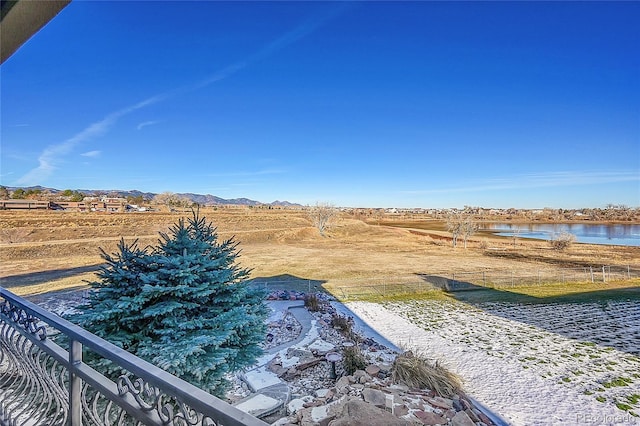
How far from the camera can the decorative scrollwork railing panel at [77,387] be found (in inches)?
39.3

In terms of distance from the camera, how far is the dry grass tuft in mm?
5426

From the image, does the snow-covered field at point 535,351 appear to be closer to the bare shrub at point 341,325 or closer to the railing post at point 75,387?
the bare shrub at point 341,325

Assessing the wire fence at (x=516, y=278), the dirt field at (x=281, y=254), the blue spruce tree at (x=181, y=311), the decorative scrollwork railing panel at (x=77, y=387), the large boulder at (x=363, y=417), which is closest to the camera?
the decorative scrollwork railing panel at (x=77, y=387)

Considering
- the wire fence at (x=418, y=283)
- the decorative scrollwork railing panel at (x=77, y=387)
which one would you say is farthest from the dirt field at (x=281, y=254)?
the decorative scrollwork railing panel at (x=77, y=387)

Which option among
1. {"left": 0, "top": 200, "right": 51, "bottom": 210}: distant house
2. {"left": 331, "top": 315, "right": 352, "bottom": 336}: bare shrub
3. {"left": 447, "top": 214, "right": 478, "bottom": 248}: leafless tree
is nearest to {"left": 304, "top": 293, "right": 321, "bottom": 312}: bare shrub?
{"left": 331, "top": 315, "right": 352, "bottom": 336}: bare shrub

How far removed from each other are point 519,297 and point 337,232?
1150 inches

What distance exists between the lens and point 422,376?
5.51 m

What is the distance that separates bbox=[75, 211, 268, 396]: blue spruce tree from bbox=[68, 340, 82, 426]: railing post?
49.0 inches

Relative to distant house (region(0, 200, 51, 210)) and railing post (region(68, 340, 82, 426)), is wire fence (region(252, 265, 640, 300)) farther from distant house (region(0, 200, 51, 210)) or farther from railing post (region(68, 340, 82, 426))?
distant house (region(0, 200, 51, 210))

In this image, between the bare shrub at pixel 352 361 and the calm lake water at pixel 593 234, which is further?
the calm lake water at pixel 593 234

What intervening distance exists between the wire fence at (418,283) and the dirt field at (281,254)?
61cm

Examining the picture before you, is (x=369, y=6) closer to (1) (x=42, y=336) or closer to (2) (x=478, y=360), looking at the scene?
(2) (x=478, y=360)

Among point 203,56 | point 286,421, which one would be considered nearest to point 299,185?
point 203,56

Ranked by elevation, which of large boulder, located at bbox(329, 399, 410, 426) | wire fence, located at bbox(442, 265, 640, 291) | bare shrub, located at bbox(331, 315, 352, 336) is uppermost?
large boulder, located at bbox(329, 399, 410, 426)
